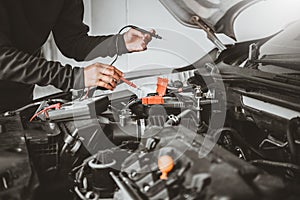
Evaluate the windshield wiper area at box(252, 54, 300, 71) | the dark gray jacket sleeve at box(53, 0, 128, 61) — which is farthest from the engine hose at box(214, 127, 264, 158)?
the dark gray jacket sleeve at box(53, 0, 128, 61)

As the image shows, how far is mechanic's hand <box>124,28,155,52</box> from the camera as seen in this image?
147cm

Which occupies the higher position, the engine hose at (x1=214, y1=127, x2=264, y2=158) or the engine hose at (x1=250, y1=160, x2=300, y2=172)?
the engine hose at (x1=214, y1=127, x2=264, y2=158)

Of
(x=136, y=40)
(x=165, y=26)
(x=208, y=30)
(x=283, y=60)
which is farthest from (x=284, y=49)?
(x=165, y=26)

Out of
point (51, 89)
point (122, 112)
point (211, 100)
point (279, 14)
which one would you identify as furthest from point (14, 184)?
point (51, 89)

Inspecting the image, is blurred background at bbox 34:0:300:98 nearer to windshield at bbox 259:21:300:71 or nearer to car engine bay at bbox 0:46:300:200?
windshield at bbox 259:21:300:71

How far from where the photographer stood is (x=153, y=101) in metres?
1.19

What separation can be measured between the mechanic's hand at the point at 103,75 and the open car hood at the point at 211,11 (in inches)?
A: 14.1

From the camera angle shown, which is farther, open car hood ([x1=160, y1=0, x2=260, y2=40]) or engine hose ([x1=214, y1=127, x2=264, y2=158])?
open car hood ([x1=160, y1=0, x2=260, y2=40])

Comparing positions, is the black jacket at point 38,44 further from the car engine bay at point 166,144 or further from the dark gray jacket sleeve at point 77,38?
the car engine bay at point 166,144

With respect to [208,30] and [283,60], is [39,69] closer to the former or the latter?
[208,30]

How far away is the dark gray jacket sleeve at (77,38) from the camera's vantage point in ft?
5.39

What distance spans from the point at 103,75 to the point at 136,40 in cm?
42

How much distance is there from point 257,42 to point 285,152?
1.91 feet

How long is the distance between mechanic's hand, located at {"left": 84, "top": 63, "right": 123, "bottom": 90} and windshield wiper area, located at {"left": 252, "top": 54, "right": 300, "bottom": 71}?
524 millimetres
